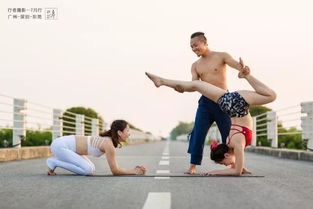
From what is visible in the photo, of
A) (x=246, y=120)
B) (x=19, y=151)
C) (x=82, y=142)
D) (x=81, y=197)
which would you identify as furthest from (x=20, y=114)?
(x=81, y=197)

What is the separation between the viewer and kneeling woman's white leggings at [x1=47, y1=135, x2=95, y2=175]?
689 cm

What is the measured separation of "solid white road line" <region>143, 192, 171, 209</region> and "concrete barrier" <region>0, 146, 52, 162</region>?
7.04 metres

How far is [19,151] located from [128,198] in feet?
27.3

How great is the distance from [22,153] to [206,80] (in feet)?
21.2

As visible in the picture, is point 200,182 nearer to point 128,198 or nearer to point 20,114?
point 128,198

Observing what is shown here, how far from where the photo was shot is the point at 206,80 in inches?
287

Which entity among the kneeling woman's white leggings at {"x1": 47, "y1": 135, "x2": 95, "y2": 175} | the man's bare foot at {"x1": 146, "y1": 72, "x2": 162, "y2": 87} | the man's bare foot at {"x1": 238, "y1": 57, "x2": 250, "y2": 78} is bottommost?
the kneeling woman's white leggings at {"x1": 47, "y1": 135, "x2": 95, "y2": 175}

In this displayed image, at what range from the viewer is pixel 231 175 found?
6.60 m

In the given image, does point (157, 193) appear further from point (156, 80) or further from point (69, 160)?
point (69, 160)

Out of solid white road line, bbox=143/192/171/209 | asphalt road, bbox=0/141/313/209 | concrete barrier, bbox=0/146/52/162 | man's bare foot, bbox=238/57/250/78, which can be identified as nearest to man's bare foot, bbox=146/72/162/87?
man's bare foot, bbox=238/57/250/78

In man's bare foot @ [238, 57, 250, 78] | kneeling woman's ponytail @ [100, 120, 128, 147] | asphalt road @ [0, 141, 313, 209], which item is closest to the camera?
asphalt road @ [0, 141, 313, 209]

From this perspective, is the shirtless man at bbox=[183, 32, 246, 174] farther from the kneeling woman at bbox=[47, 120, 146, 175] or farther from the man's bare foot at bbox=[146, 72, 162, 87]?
the kneeling woman at bbox=[47, 120, 146, 175]

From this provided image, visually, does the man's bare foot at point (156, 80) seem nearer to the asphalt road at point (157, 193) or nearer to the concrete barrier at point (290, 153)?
the asphalt road at point (157, 193)

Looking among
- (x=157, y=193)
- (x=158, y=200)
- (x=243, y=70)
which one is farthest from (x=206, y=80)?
(x=158, y=200)
